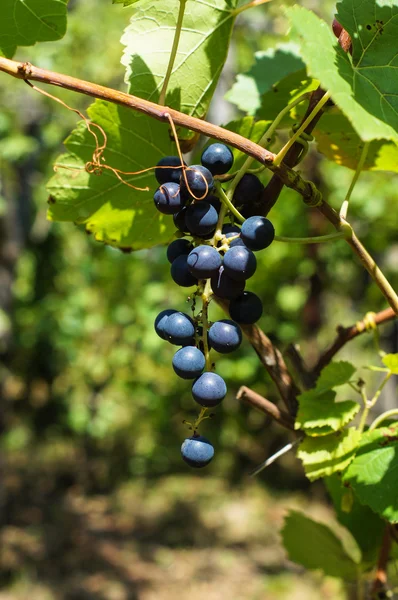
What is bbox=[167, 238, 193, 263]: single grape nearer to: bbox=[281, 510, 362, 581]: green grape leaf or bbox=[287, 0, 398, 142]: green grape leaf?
bbox=[287, 0, 398, 142]: green grape leaf

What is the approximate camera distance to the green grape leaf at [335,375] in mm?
873

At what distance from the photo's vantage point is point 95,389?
19.5 ft

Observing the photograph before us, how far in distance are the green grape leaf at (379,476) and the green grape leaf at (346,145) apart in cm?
42

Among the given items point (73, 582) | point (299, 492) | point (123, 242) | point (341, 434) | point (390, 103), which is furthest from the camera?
point (299, 492)

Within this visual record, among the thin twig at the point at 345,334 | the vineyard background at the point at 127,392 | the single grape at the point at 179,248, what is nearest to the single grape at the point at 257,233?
the single grape at the point at 179,248

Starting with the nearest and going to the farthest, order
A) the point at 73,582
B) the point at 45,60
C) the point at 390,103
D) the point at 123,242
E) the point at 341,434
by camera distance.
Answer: the point at 390,103 < the point at 341,434 < the point at 123,242 < the point at 45,60 < the point at 73,582

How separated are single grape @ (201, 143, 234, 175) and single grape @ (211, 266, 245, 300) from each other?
0.12 metres

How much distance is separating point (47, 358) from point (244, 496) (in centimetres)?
232

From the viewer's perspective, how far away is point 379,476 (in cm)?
80

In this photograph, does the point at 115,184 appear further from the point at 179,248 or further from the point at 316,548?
the point at 316,548

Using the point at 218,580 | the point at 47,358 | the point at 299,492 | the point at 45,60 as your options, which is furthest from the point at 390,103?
the point at 47,358

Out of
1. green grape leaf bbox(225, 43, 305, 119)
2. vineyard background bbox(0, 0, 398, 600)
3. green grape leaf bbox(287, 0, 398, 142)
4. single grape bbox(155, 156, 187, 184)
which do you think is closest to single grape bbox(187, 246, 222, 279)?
single grape bbox(155, 156, 187, 184)

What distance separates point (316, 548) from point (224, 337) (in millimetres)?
682

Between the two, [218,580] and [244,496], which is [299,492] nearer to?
[244,496]
